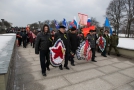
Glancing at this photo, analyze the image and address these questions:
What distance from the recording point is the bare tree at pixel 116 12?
2600cm

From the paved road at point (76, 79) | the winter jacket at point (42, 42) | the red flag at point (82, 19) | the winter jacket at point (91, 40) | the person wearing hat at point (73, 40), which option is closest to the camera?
the paved road at point (76, 79)

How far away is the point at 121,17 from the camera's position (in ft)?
85.6

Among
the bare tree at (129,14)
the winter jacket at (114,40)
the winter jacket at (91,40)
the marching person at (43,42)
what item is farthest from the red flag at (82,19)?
the bare tree at (129,14)

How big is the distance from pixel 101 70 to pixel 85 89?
175 cm

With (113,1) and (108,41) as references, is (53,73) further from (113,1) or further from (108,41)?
(113,1)

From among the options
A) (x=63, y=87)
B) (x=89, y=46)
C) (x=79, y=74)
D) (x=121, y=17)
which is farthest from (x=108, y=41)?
(x=121, y=17)

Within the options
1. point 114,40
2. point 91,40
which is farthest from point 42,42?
point 114,40

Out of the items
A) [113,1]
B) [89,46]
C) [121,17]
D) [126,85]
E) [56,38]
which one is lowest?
[126,85]

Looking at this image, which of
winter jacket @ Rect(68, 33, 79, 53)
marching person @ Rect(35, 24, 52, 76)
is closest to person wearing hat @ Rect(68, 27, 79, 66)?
winter jacket @ Rect(68, 33, 79, 53)

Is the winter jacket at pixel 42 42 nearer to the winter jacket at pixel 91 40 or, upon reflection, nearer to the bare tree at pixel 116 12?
the winter jacket at pixel 91 40

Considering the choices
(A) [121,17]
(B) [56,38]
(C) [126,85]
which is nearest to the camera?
(C) [126,85]

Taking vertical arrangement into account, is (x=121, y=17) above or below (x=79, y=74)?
above

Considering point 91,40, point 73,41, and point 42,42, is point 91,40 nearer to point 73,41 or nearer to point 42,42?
point 73,41

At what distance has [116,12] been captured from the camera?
88.1 feet
